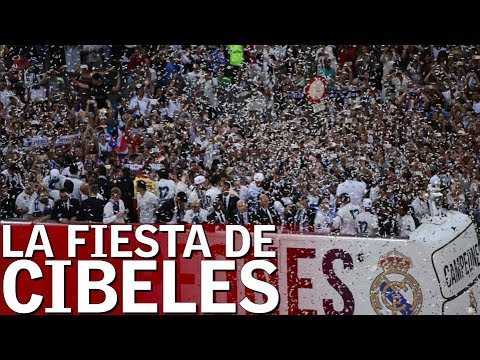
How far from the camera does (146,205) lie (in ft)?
20.6

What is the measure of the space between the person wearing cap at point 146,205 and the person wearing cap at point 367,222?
1.30 meters

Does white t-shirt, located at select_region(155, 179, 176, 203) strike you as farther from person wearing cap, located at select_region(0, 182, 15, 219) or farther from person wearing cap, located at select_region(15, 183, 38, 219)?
person wearing cap, located at select_region(0, 182, 15, 219)

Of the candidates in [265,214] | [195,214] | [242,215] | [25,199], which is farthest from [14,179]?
[265,214]

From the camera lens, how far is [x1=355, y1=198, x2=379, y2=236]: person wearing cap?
6281mm

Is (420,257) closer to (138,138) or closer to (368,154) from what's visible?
(368,154)

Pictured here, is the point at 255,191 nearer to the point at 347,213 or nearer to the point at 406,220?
the point at 347,213

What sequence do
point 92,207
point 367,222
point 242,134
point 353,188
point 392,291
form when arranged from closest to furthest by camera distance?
point 392,291, point 92,207, point 367,222, point 353,188, point 242,134

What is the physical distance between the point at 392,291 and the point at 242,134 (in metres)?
1.42

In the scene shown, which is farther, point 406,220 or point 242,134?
point 242,134

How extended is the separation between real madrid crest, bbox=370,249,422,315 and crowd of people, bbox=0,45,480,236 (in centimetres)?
22

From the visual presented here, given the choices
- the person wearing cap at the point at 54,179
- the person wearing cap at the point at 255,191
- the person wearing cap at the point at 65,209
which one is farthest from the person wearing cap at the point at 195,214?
the person wearing cap at the point at 54,179

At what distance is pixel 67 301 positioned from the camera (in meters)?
5.89

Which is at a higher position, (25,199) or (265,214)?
(25,199)

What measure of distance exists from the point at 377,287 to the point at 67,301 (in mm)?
1882
